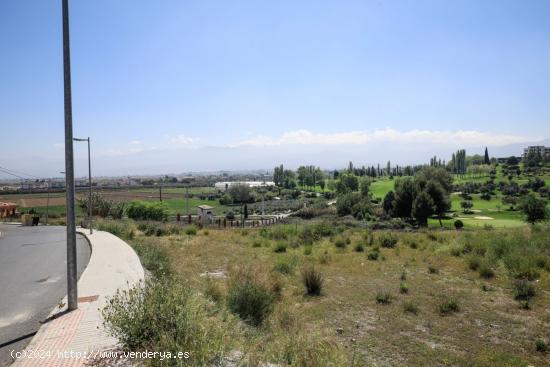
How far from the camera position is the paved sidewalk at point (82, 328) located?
17.7ft

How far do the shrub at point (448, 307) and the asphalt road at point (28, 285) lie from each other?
32.2ft

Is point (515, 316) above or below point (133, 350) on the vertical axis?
below

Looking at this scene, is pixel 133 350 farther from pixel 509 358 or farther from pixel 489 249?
pixel 489 249

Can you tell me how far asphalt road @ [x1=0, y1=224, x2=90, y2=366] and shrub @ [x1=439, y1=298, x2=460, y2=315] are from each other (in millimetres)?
9826

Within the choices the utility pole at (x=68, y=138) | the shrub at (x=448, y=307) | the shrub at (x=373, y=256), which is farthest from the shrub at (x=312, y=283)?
the utility pole at (x=68, y=138)

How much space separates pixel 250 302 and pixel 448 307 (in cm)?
571

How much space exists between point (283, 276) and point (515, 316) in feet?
24.5

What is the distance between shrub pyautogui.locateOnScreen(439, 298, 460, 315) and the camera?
9820 mm

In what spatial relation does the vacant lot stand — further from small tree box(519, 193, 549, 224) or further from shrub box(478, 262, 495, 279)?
small tree box(519, 193, 549, 224)

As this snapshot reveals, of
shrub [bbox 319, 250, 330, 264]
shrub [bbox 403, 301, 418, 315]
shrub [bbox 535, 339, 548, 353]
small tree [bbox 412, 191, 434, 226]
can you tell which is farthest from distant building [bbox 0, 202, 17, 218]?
small tree [bbox 412, 191, 434, 226]

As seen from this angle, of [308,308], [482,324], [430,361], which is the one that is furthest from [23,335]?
[482,324]

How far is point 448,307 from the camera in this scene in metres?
9.92

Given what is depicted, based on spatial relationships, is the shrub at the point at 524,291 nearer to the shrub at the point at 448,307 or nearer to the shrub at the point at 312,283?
the shrub at the point at 448,307

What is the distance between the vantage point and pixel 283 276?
13.7 metres
